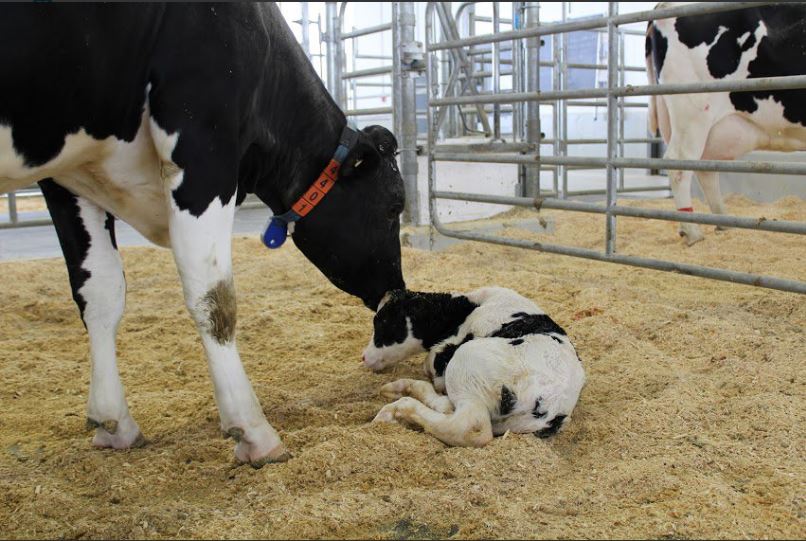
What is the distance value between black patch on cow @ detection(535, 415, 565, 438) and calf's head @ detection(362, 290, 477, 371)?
2.56ft

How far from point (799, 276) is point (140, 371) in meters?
3.58

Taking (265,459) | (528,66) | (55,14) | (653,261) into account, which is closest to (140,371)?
(265,459)

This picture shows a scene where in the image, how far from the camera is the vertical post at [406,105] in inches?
251

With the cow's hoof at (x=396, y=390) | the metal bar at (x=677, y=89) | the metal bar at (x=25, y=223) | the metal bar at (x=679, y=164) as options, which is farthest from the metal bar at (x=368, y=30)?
the cow's hoof at (x=396, y=390)

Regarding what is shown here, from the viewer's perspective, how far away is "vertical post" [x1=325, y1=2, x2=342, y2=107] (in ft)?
28.4

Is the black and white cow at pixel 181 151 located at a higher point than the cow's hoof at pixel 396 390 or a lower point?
higher

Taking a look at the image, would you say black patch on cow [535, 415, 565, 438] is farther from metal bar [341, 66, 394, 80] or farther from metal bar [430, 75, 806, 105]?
metal bar [341, 66, 394, 80]

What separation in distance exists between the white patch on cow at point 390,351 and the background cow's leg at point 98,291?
1012 mm

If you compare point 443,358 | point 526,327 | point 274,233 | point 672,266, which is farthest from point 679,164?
point 274,233

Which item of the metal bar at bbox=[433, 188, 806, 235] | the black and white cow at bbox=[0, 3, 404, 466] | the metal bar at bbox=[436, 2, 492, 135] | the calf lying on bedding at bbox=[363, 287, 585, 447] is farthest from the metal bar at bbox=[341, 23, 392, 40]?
the calf lying on bedding at bbox=[363, 287, 585, 447]

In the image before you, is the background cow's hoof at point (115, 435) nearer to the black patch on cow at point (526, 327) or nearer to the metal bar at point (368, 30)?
the black patch on cow at point (526, 327)

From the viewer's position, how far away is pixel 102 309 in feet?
8.25

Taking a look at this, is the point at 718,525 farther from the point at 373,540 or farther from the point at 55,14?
the point at 55,14

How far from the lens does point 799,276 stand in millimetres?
4426
